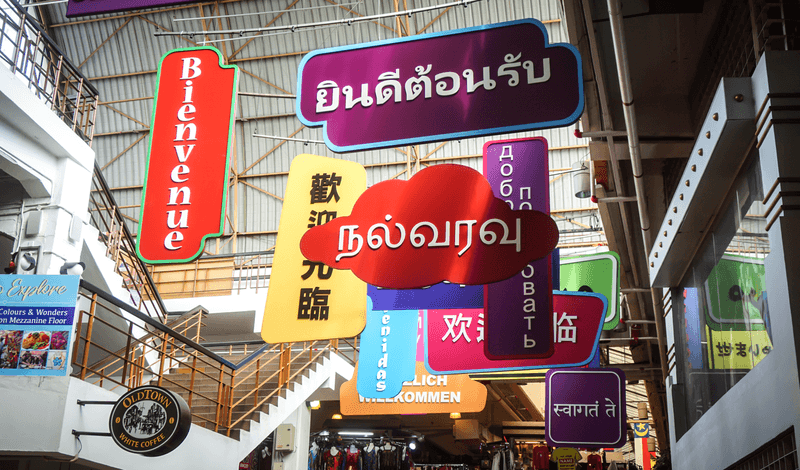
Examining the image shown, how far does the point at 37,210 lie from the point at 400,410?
561 centimetres

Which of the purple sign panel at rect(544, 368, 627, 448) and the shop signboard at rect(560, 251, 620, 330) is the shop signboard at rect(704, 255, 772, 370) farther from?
the shop signboard at rect(560, 251, 620, 330)

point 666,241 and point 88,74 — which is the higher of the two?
point 88,74

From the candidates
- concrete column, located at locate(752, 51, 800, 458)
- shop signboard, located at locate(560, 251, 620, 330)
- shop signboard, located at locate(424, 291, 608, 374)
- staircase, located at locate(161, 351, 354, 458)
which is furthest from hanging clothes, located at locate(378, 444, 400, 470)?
concrete column, located at locate(752, 51, 800, 458)

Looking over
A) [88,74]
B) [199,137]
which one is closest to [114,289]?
[199,137]

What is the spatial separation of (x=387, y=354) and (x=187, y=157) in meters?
3.33

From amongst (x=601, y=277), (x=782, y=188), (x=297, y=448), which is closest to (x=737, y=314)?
(x=782, y=188)

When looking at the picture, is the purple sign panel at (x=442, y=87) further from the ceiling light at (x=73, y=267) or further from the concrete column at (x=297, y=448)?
the concrete column at (x=297, y=448)

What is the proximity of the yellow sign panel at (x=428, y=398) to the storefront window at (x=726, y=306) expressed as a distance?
528cm

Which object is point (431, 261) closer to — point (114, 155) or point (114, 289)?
point (114, 289)

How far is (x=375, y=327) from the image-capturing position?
352 inches

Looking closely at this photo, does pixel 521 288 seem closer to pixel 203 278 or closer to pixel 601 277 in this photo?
pixel 601 277

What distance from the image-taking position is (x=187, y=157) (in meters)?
6.80

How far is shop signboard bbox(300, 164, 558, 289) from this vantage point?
4.41 metres

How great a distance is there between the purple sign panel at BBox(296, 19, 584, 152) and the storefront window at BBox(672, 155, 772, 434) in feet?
3.57
